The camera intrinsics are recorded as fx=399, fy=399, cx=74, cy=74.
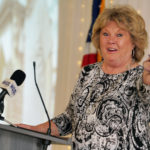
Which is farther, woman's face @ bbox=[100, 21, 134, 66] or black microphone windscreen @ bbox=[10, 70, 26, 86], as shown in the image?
woman's face @ bbox=[100, 21, 134, 66]

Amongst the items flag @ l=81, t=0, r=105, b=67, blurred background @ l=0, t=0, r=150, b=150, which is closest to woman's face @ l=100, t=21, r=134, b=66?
flag @ l=81, t=0, r=105, b=67

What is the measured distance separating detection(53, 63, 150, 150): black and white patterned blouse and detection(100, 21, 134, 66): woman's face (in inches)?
3.8

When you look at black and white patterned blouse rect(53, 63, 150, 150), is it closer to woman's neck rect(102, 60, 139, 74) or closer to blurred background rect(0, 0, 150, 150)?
woman's neck rect(102, 60, 139, 74)

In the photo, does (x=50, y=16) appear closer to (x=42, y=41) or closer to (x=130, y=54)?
(x=42, y=41)

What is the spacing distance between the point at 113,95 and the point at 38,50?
306 centimetres

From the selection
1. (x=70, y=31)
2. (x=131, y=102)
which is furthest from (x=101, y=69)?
(x=70, y=31)

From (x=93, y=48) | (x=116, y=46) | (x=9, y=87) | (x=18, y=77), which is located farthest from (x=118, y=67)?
(x=93, y=48)

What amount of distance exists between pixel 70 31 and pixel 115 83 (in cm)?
282

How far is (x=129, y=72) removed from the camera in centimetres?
256

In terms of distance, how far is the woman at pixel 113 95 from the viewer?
235 centimetres

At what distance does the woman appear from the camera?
2.35 m

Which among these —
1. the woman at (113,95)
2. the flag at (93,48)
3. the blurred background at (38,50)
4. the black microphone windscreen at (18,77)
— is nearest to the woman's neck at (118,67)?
the woman at (113,95)

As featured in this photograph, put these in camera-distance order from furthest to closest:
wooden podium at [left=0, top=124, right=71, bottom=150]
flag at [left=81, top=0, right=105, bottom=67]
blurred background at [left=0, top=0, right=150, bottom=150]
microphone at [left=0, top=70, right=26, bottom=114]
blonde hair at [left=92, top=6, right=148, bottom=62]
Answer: blurred background at [left=0, top=0, right=150, bottom=150] → flag at [left=81, top=0, right=105, bottom=67] → blonde hair at [left=92, top=6, right=148, bottom=62] → microphone at [left=0, top=70, right=26, bottom=114] → wooden podium at [left=0, top=124, right=71, bottom=150]

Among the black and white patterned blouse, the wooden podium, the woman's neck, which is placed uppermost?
the woman's neck
